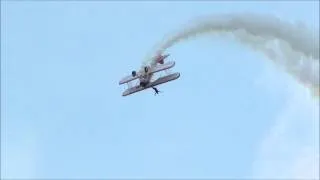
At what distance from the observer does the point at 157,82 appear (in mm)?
129125

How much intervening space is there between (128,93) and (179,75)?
689 centimetres

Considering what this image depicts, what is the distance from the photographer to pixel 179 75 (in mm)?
127812

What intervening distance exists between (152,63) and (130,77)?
5460 millimetres

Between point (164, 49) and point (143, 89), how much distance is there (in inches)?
275

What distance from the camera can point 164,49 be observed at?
124500 millimetres

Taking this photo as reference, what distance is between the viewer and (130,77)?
132 m

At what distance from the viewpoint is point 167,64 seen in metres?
128

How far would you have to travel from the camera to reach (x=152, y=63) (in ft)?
417

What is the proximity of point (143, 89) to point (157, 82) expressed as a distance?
1.77 metres

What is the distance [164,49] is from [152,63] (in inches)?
129

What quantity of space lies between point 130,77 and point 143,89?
2.83 metres

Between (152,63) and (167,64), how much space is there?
5.37 feet
